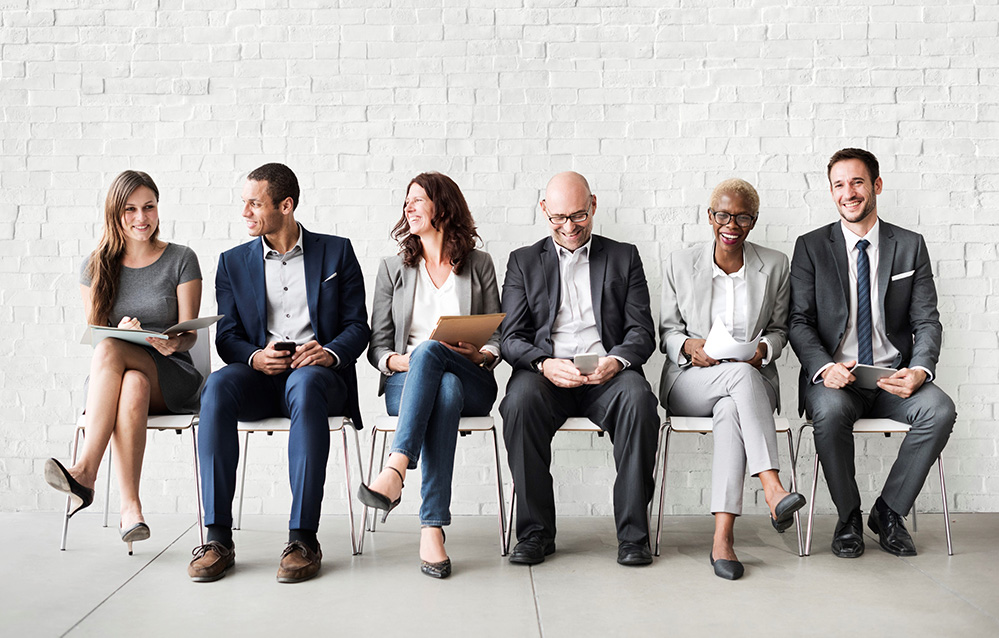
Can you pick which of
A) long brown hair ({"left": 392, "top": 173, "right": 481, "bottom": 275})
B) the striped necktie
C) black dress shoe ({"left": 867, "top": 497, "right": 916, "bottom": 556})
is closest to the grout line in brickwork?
long brown hair ({"left": 392, "top": 173, "right": 481, "bottom": 275})

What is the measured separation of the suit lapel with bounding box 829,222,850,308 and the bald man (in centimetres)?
76

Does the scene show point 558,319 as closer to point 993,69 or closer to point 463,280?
point 463,280

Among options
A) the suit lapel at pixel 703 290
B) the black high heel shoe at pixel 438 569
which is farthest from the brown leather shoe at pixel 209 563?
the suit lapel at pixel 703 290

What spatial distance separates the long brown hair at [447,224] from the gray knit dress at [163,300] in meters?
0.84

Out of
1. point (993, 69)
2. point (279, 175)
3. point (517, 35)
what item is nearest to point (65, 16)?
point (279, 175)

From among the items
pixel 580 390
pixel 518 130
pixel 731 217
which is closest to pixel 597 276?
pixel 580 390

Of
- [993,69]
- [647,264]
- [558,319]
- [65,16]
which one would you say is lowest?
[558,319]

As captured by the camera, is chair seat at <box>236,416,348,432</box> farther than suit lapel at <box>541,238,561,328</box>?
No

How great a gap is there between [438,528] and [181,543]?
106 centimetres

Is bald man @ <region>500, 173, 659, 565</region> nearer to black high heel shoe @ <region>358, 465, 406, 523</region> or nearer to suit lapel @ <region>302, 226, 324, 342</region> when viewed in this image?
black high heel shoe @ <region>358, 465, 406, 523</region>

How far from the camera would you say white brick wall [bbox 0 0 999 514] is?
3846 mm

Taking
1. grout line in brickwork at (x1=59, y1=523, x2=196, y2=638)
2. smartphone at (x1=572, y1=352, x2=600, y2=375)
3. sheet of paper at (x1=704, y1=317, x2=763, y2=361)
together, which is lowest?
grout line in brickwork at (x1=59, y1=523, x2=196, y2=638)

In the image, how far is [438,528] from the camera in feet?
9.50

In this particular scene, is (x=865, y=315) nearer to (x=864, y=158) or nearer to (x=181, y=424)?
(x=864, y=158)
